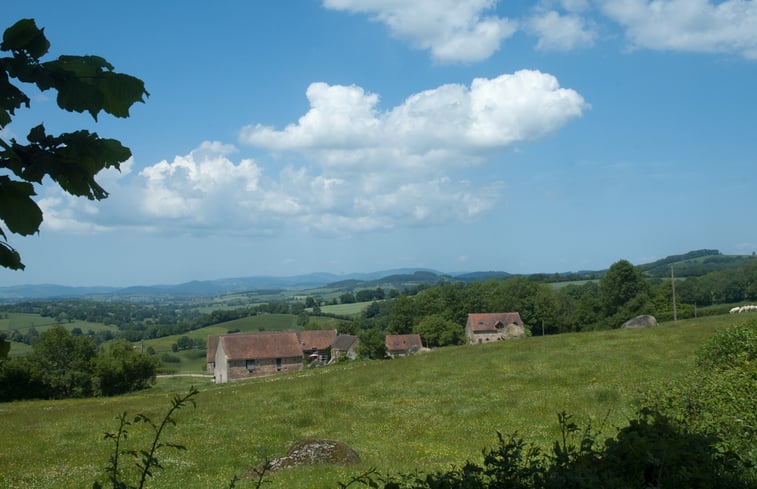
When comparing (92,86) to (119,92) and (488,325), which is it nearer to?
(119,92)

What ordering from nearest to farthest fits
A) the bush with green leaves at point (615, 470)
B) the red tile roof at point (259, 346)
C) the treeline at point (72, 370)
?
the bush with green leaves at point (615, 470)
the treeline at point (72, 370)
the red tile roof at point (259, 346)

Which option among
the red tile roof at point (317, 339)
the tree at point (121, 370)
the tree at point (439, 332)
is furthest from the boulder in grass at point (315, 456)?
the red tile roof at point (317, 339)

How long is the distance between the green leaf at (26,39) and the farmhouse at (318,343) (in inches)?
4585

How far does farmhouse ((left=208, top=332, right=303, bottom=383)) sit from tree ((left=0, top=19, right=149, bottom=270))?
86.2m

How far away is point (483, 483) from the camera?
20.5ft

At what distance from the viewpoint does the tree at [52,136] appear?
296 cm

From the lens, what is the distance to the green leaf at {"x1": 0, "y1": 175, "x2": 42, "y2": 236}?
2.93 metres

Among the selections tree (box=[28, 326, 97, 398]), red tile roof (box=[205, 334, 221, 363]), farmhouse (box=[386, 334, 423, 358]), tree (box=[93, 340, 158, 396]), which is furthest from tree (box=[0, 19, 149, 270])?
red tile roof (box=[205, 334, 221, 363])

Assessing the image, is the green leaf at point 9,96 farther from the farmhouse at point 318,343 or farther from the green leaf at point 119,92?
the farmhouse at point 318,343

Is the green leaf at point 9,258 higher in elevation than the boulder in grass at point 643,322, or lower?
higher

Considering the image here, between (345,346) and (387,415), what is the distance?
9084 centimetres

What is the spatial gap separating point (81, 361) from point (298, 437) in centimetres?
6000

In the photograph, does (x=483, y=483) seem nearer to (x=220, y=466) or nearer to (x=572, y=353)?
(x=220, y=466)

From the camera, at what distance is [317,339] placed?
4722 inches
